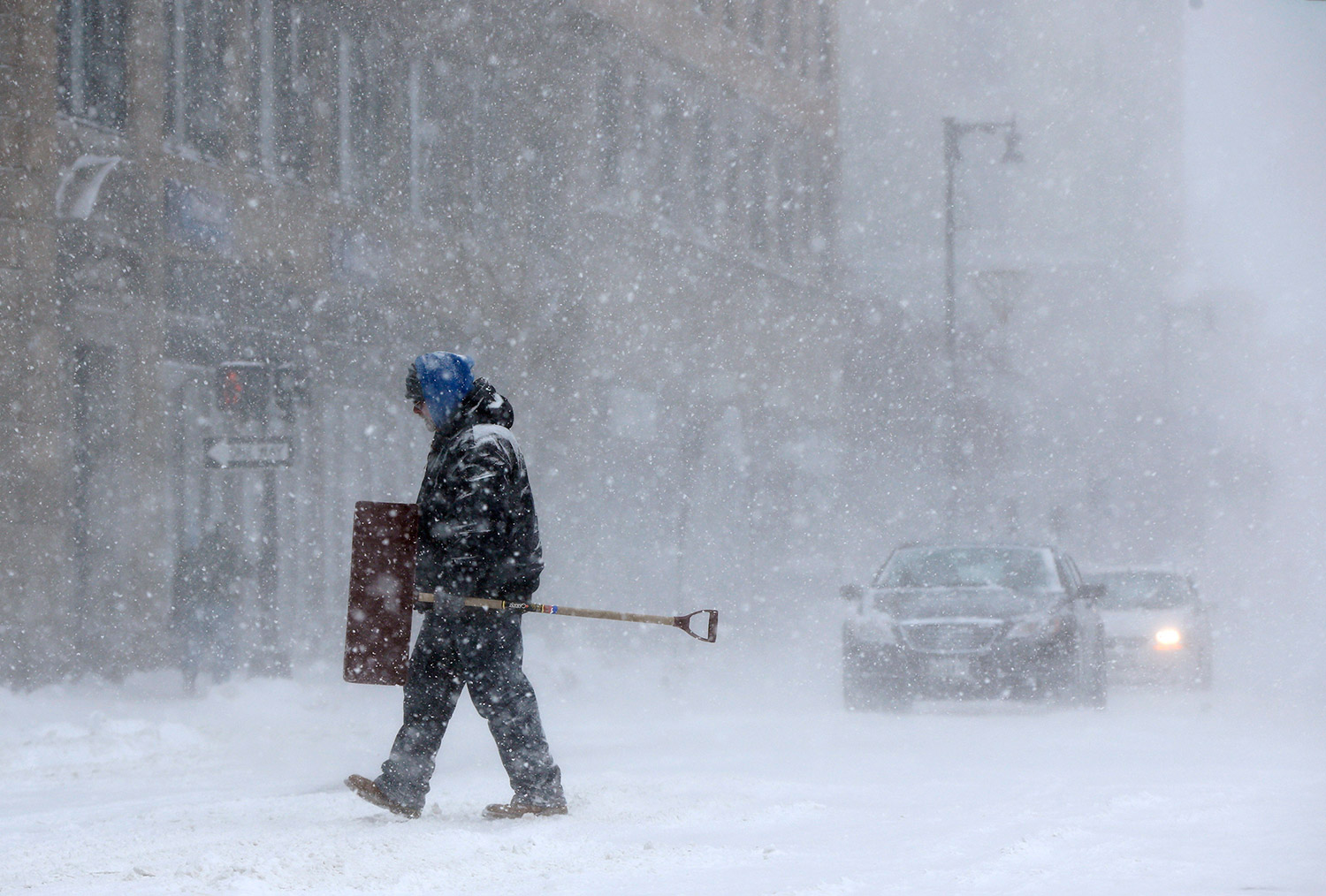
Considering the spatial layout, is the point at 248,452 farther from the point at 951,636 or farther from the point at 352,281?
the point at 951,636

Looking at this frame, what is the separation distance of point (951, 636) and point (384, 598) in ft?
22.2

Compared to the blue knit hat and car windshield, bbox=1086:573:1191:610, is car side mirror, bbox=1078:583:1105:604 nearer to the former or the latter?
car windshield, bbox=1086:573:1191:610

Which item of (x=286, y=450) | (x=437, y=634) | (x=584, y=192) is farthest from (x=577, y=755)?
(x=584, y=192)

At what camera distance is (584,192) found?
22.7 m

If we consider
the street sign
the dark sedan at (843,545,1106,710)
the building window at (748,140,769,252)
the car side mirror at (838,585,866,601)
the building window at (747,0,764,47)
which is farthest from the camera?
the building window at (748,140,769,252)

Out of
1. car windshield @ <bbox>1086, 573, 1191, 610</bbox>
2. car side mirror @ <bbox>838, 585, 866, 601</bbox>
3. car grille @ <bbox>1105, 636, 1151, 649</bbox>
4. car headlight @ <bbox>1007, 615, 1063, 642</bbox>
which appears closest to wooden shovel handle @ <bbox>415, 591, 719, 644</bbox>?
car headlight @ <bbox>1007, 615, 1063, 642</bbox>

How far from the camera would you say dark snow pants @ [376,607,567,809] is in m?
5.83

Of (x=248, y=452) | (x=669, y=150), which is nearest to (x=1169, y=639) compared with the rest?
(x=248, y=452)

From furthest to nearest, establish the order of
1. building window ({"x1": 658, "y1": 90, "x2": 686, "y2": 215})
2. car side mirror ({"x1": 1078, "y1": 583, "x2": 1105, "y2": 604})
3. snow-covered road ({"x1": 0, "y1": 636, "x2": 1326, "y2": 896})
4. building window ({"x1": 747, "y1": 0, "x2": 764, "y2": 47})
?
building window ({"x1": 747, "y1": 0, "x2": 764, "y2": 47}) < building window ({"x1": 658, "y1": 90, "x2": 686, "y2": 215}) < car side mirror ({"x1": 1078, "y1": 583, "x2": 1105, "y2": 604}) < snow-covered road ({"x1": 0, "y1": 636, "x2": 1326, "y2": 896})

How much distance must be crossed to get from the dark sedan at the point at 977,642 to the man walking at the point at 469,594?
632 centimetres

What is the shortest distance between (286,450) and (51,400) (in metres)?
2.32

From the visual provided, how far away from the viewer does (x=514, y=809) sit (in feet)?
19.4

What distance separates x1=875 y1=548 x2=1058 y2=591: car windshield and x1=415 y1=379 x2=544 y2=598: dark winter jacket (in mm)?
7239

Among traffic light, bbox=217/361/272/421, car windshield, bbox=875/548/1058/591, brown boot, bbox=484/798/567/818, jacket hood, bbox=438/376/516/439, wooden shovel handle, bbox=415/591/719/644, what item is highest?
traffic light, bbox=217/361/272/421
